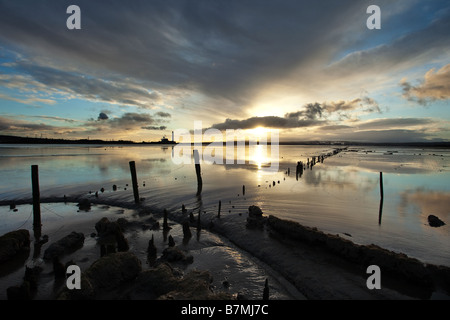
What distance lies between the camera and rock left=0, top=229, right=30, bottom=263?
1055cm

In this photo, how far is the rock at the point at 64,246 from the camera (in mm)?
10914

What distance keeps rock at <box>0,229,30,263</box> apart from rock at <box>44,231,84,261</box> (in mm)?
1648

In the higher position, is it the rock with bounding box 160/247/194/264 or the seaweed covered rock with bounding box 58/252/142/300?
the seaweed covered rock with bounding box 58/252/142/300

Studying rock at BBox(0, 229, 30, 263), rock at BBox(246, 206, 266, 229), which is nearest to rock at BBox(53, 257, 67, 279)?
rock at BBox(0, 229, 30, 263)

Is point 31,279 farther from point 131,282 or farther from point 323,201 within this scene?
point 323,201

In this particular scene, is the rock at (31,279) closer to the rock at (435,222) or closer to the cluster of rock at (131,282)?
the cluster of rock at (131,282)

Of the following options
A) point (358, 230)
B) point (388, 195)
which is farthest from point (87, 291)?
point (388, 195)

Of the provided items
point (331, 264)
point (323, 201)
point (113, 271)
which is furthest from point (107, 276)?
point (323, 201)

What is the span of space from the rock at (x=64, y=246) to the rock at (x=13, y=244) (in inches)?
64.9

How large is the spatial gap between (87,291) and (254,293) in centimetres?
642

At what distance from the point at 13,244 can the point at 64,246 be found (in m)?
2.46

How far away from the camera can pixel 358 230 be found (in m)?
15.1

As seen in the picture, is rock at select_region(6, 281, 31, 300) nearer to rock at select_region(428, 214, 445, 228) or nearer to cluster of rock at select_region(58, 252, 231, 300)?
cluster of rock at select_region(58, 252, 231, 300)
